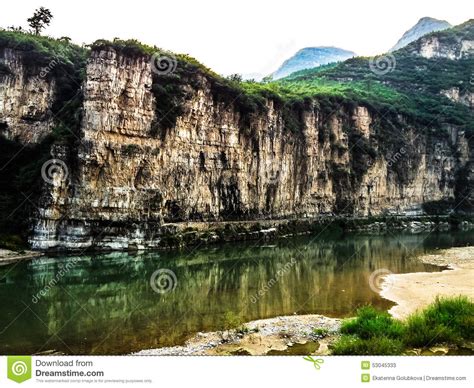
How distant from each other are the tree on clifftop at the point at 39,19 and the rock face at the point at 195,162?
8.35 m

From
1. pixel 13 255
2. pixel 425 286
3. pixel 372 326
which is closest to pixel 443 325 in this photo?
pixel 372 326

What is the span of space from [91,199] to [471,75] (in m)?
70.9

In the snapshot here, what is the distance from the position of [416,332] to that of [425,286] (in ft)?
36.3

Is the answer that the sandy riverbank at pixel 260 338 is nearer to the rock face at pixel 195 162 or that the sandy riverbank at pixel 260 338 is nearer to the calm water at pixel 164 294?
the calm water at pixel 164 294

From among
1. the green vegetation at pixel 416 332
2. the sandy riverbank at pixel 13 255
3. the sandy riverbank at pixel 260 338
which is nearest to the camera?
the green vegetation at pixel 416 332

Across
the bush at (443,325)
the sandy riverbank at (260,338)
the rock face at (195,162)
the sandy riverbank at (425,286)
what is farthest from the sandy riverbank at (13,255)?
the bush at (443,325)

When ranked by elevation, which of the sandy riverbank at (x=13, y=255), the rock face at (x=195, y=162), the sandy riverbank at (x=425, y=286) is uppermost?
the rock face at (x=195, y=162)

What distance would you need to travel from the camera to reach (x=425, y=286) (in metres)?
19.4

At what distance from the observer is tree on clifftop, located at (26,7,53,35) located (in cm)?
4450

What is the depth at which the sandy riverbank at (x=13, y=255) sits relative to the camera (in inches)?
1109

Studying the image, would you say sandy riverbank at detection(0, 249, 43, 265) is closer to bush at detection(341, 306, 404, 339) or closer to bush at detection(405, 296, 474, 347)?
bush at detection(341, 306, 404, 339)

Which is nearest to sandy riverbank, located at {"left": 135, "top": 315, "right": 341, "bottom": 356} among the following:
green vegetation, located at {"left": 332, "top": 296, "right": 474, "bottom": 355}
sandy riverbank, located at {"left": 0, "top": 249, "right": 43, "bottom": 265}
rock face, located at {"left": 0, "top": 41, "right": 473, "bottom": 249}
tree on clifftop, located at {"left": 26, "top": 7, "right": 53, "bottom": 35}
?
green vegetation, located at {"left": 332, "top": 296, "right": 474, "bottom": 355}
